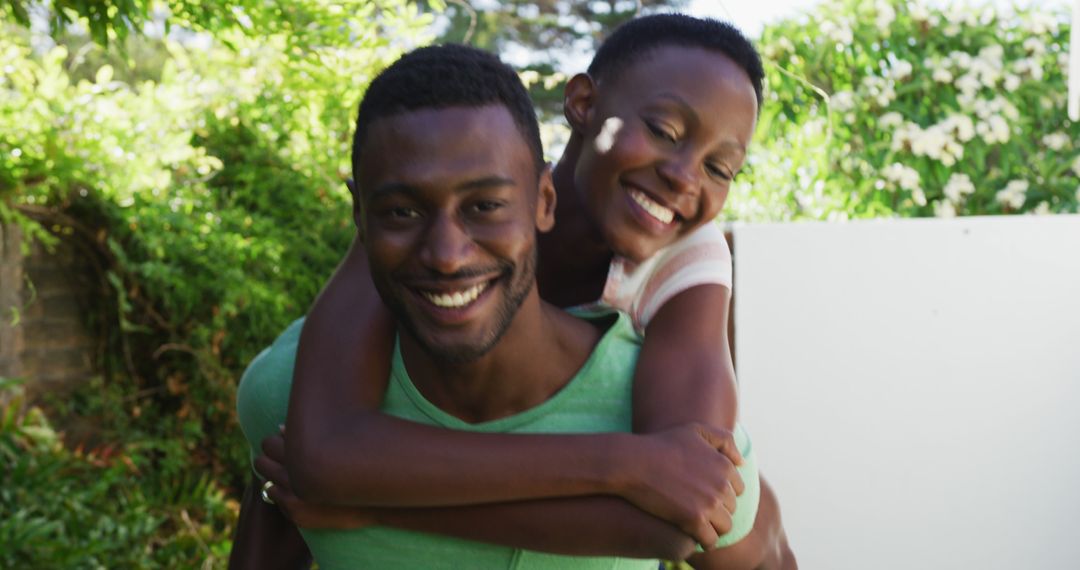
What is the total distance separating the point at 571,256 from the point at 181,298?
4003 mm

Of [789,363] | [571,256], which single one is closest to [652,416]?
[571,256]

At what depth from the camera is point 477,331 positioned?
172 cm

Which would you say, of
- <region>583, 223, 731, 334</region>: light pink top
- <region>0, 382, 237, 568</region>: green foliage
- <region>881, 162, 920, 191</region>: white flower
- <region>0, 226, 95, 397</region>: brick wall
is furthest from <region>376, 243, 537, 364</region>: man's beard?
<region>881, 162, 920, 191</region>: white flower

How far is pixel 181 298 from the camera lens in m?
5.85

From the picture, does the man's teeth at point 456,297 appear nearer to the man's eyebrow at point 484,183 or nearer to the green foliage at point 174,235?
the man's eyebrow at point 484,183

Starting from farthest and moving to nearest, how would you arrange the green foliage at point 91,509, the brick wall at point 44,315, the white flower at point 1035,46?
1. the white flower at point 1035,46
2. the brick wall at point 44,315
3. the green foliage at point 91,509

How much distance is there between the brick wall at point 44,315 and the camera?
17.7 ft

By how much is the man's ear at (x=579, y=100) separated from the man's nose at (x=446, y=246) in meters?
0.78

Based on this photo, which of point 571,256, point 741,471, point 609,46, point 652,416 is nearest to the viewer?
point 652,416

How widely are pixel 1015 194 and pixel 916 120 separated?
0.64 metres

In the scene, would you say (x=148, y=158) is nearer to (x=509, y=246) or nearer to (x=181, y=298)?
(x=181, y=298)

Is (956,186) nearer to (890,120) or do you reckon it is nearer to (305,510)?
(890,120)

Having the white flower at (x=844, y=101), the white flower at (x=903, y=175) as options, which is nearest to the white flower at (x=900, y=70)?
the white flower at (x=844, y=101)

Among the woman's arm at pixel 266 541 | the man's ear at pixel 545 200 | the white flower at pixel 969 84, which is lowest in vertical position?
the white flower at pixel 969 84
